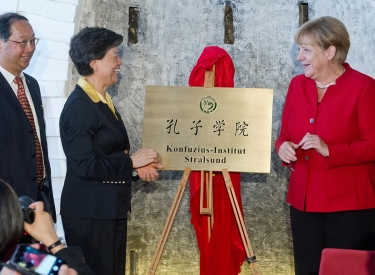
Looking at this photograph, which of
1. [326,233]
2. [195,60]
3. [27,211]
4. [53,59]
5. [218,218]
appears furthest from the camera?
[195,60]

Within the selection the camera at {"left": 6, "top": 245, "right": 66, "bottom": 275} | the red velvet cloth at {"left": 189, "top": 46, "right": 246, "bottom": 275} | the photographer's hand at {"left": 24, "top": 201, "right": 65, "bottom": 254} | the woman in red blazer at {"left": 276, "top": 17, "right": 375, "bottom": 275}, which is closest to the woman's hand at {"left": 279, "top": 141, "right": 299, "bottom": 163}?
the woman in red blazer at {"left": 276, "top": 17, "right": 375, "bottom": 275}

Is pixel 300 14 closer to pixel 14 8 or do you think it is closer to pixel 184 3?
pixel 184 3

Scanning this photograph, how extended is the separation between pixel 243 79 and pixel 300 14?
0.65 metres

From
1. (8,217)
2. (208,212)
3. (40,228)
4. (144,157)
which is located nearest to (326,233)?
(208,212)

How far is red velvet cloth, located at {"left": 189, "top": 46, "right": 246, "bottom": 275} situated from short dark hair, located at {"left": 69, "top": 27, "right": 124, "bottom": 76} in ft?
2.49

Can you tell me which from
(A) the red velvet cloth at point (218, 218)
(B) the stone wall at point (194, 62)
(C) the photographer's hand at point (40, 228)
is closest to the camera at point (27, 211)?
(C) the photographer's hand at point (40, 228)

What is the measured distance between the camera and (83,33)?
3.43m

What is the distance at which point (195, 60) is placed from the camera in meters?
4.80

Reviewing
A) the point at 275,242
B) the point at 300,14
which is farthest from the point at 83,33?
the point at 275,242

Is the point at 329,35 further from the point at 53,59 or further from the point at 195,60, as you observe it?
the point at 53,59

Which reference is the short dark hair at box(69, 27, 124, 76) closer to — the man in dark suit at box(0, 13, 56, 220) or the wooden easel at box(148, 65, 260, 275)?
the man in dark suit at box(0, 13, 56, 220)

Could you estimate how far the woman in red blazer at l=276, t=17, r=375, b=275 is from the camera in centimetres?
323

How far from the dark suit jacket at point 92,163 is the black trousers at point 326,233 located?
93 cm

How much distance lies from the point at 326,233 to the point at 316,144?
Answer: 1.52ft
